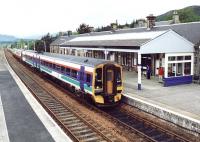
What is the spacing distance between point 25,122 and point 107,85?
5.17 meters

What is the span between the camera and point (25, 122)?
48.6 feet

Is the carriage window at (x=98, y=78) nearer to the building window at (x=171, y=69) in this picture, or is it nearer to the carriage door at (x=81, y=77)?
the carriage door at (x=81, y=77)

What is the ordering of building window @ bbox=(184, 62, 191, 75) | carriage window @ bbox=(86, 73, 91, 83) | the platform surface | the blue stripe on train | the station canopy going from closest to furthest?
the platform surface → carriage window @ bbox=(86, 73, 91, 83) → the blue stripe on train → the station canopy → building window @ bbox=(184, 62, 191, 75)

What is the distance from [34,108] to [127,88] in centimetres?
723

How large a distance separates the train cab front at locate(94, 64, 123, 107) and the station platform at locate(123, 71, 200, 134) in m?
1.31

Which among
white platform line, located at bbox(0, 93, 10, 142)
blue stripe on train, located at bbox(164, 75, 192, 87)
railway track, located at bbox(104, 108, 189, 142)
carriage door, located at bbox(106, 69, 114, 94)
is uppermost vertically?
carriage door, located at bbox(106, 69, 114, 94)

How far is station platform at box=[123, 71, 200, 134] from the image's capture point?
14.4 meters

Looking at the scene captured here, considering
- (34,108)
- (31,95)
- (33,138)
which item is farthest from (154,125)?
(31,95)

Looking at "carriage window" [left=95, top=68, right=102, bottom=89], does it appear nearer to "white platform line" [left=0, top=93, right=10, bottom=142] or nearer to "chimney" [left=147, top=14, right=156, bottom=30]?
"white platform line" [left=0, top=93, right=10, bottom=142]

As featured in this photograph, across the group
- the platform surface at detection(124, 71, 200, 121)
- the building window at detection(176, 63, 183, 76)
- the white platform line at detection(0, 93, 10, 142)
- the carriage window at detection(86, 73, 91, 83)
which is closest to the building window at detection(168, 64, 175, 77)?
the building window at detection(176, 63, 183, 76)

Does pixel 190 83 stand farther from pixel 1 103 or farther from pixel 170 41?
pixel 1 103

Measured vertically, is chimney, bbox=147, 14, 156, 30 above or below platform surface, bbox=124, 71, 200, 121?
above

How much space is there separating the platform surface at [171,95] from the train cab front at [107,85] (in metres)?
1.79

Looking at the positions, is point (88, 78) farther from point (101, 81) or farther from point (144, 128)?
point (144, 128)
